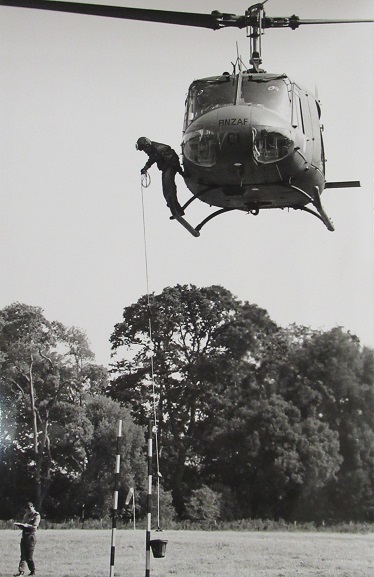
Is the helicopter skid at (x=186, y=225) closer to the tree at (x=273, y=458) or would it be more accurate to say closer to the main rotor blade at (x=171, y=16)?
the main rotor blade at (x=171, y=16)

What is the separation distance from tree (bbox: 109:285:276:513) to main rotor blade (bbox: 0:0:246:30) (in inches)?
703

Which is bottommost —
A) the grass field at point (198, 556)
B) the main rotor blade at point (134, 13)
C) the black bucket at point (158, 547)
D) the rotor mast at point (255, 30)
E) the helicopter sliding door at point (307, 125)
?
the grass field at point (198, 556)

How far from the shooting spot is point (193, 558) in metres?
14.2

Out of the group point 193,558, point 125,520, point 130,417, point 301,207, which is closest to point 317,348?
point 130,417

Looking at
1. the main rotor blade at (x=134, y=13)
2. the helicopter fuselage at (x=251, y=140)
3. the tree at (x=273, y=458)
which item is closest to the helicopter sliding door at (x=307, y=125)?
the helicopter fuselage at (x=251, y=140)

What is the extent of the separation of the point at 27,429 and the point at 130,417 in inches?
112

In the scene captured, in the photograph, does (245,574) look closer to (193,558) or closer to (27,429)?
(193,558)

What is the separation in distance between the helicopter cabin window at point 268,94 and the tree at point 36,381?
17216 millimetres

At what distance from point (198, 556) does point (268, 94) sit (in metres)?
9.58

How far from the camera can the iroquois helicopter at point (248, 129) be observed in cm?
699

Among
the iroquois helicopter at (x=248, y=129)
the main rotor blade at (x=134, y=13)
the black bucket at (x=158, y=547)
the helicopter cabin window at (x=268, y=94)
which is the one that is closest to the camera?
the main rotor blade at (x=134, y=13)

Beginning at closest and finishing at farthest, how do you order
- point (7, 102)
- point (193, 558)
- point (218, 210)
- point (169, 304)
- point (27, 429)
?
point (218, 210)
point (7, 102)
point (193, 558)
point (27, 429)
point (169, 304)

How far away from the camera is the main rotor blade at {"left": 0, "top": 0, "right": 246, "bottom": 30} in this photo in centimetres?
674

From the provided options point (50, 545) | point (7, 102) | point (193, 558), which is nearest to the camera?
point (7, 102)
